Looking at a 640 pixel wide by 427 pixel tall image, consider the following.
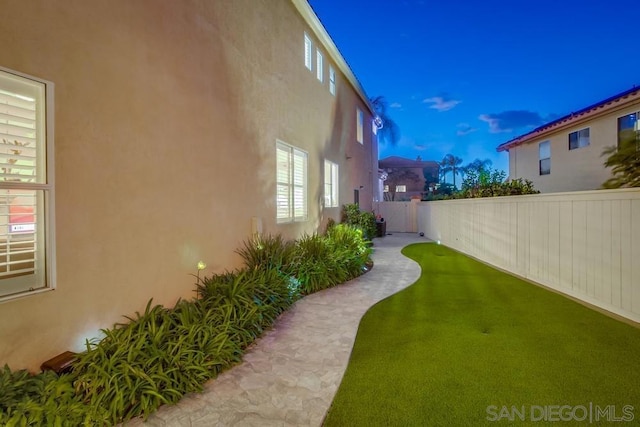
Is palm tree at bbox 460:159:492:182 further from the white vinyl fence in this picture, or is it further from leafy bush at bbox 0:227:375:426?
leafy bush at bbox 0:227:375:426

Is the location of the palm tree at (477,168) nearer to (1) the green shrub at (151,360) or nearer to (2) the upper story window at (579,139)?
(2) the upper story window at (579,139)

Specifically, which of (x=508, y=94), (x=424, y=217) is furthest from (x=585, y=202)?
(x=508, y=94)

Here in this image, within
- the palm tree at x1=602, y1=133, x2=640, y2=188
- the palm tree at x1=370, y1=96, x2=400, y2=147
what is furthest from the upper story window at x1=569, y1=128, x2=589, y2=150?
the palm tree at x1=370, y1=96, x2=400, y2=147

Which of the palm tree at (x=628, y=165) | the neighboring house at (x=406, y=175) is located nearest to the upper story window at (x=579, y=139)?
the palm tree at (x=628, y=165)

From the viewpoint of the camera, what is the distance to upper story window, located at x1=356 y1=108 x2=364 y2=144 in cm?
1469

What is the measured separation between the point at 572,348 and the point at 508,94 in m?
84.1

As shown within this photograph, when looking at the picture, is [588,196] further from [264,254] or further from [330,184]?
[330,184]

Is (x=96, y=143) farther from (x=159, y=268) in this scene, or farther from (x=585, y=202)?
(x=585, y=202)

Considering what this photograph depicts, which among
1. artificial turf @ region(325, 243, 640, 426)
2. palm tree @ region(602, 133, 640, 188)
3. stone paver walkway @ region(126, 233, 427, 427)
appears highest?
palm tree @ region(602, 133, 640, 188)

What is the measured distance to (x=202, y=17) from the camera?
473 cm

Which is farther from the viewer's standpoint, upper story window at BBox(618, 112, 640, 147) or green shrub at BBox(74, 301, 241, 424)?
upper story window at BBox(618, 112, 640, 147)

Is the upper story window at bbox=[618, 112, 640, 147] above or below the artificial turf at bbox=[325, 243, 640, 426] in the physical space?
above

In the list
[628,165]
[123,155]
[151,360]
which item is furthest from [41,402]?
[628,165]

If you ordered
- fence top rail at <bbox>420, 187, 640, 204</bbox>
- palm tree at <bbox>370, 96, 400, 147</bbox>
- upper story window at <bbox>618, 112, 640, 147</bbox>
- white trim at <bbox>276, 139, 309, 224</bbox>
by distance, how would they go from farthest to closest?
palm tree at <bbox>370, 96, 400, 147</bbox> < upper story window at <bbox>618, 112, 640, 147</bbox> < white trim at <bbox>276, 139, 309, 224</bbox> < fence top rail at <bbox>420, 187, 640, 204</bbox>
